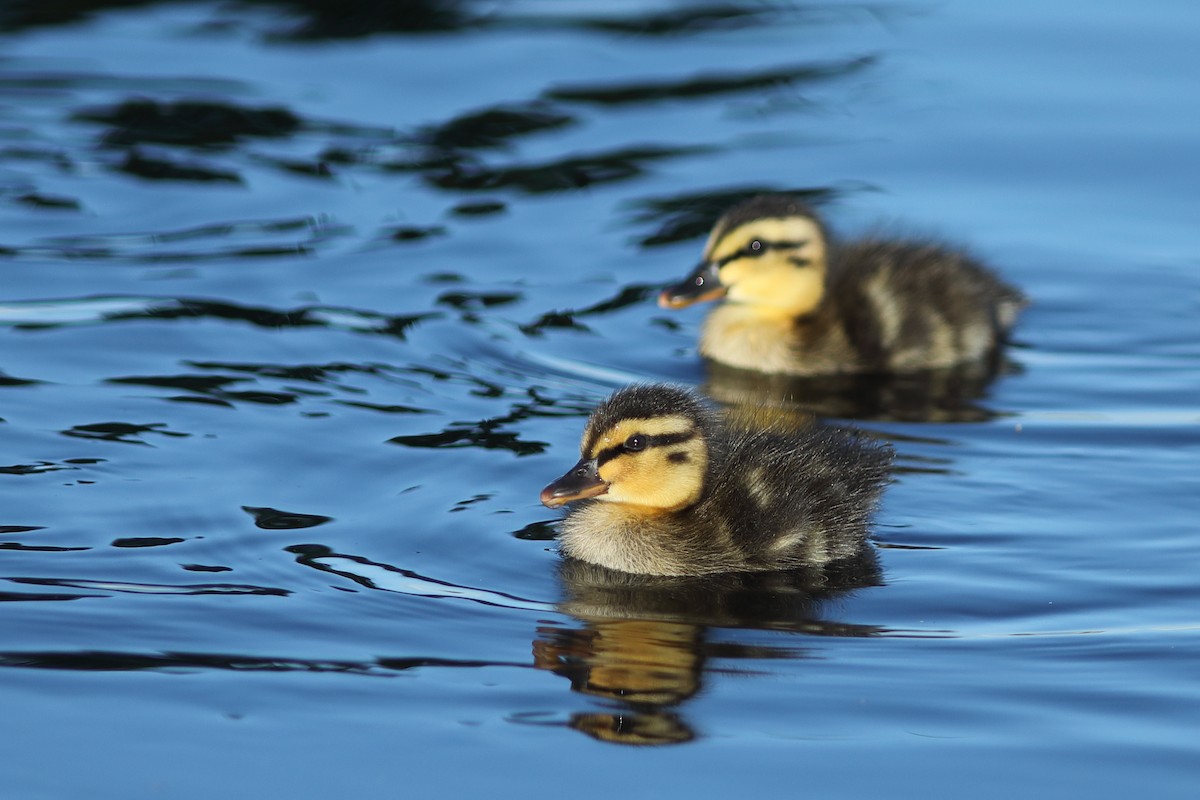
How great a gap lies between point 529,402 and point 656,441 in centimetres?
174

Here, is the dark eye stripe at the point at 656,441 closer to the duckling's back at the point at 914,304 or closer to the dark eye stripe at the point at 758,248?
the duckling's back at the point at 914,304

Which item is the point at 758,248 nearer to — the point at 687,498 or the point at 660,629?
the point at 687,498

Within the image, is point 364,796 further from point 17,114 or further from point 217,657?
point 17,114

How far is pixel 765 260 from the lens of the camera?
332 inches

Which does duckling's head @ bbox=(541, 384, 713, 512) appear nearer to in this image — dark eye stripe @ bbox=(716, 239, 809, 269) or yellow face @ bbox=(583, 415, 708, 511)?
yellow face @ bbox=(583, 415, 708, 511)

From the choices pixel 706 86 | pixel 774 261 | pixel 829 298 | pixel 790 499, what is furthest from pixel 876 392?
pixel 706 86

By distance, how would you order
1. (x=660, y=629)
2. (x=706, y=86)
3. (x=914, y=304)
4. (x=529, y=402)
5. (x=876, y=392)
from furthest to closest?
1. (x=706, y=86)
2. (x=914, y=304)
3. (x=876, y=392)
4. (x=529, y=402)
5. (x=660, y=629)

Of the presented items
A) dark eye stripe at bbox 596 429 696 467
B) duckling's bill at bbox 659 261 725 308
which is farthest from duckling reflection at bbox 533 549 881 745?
duckling's bill at bbox 659 261 725 308

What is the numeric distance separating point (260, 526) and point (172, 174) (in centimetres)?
444

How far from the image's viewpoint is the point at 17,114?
11.1 m

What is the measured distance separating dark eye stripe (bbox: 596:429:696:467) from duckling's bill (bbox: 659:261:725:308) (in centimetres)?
247

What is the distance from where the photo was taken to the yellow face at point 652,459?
5902 millimetres

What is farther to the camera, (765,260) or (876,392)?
(765,260)

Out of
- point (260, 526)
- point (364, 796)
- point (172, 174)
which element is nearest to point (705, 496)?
point (260, 526)
